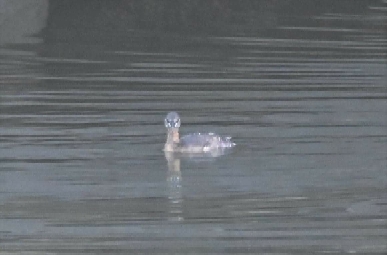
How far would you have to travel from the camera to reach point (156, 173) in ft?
39.2

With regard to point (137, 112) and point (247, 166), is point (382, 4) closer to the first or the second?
point (137, 112)

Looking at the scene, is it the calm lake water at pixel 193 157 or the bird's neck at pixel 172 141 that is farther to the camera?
the bird's neck at pixel 172 141

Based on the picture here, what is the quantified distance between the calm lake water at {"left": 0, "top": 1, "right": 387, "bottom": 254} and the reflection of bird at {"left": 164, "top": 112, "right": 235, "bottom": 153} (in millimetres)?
119

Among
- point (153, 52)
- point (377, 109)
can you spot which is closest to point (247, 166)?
point (377, 109)

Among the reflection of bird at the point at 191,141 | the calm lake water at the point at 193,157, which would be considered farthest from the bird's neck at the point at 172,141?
the calm lake water at the point at 193,157

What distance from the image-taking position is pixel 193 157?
1283 cm

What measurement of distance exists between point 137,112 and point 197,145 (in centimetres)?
182

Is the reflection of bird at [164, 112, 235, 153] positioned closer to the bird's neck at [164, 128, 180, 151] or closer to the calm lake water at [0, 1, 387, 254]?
the bird's neck at [164, 128, 180, 151]

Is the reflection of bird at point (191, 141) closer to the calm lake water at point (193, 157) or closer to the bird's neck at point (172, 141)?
the bird's neck at point (172, 141)

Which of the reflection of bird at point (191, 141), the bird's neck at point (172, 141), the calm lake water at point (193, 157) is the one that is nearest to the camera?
the calm lake water at point (193, 157)

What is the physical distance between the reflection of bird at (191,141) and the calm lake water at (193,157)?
0.12 m

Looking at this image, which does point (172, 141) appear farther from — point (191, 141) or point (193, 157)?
point (193, 157)

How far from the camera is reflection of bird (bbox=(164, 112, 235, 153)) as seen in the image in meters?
12.6

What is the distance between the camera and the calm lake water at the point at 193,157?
33.2 feet
